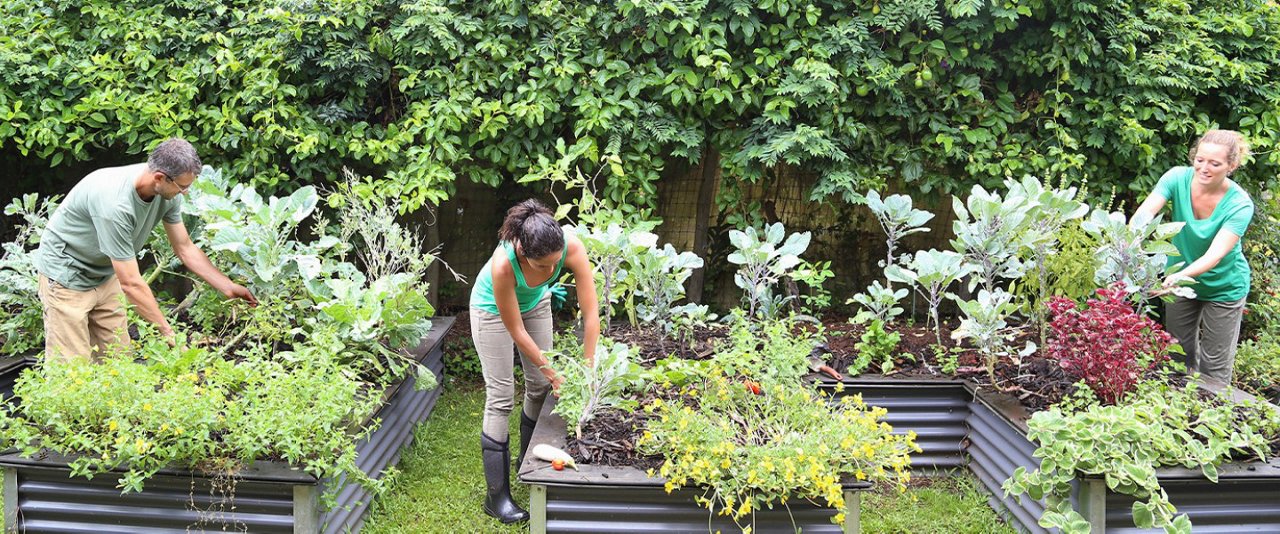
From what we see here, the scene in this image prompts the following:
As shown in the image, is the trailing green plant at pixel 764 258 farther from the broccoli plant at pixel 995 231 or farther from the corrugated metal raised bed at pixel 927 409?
the broccoli plant at pixel 995 231

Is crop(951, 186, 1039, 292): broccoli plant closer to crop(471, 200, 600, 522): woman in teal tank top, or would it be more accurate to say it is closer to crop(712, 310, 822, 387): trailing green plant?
crop(712, 310, 822, 387): trailing green plant

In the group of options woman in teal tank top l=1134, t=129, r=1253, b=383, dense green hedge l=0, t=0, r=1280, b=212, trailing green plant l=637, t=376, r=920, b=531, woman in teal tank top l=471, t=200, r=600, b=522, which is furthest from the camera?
dense green hedge l=0, t=0, r=1280, b=212

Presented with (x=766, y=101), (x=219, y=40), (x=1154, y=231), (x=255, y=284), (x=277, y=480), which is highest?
(x=219, y=40)

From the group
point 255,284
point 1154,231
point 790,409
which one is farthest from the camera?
point 255,284

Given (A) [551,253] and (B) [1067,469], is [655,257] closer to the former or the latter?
(A) [551,253]

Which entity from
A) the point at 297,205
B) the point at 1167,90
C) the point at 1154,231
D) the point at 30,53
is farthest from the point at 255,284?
the point at 1167,90

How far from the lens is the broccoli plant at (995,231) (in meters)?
4.07

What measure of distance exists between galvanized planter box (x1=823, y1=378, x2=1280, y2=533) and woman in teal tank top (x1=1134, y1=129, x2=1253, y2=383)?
279 millimetres

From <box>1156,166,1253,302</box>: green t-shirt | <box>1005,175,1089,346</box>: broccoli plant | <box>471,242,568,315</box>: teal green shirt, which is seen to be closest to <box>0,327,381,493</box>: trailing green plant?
<box>471,242,568,315</box>: teal green shirt

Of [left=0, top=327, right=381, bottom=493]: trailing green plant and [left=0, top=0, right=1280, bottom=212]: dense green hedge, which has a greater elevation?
[left=0, top=0, right=1280, bottom=212]: dense green hedge

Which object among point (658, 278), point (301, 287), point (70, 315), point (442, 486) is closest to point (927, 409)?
point (658, 278)

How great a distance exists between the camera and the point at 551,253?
10.2ft

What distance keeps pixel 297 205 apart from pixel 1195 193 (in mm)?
4115

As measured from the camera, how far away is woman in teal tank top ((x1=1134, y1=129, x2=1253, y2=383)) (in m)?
3.88
